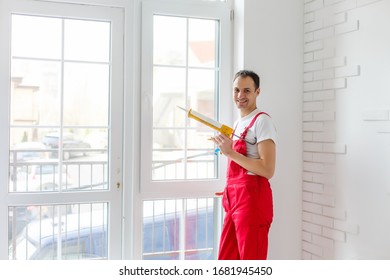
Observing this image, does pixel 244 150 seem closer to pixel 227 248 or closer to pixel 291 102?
pixel 227 248

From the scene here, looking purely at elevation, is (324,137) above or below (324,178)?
above

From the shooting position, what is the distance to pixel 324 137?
278 cm

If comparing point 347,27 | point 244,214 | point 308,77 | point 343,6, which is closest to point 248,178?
point 244,214

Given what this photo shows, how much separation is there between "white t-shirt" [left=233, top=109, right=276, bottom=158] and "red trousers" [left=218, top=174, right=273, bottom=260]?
15 centimetres

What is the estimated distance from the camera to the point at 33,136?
2545mm

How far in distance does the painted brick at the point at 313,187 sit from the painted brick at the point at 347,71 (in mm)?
757

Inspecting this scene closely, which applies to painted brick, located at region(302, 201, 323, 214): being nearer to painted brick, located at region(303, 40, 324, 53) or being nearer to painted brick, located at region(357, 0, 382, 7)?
painted brick, located at region(303, 40, 324, 53)

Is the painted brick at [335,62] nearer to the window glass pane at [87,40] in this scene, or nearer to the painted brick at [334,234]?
the painted brick at [334,234]

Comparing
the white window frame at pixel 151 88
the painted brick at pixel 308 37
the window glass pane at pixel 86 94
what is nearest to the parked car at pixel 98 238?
the white window frame at pixel 151 88

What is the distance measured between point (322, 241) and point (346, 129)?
79cm

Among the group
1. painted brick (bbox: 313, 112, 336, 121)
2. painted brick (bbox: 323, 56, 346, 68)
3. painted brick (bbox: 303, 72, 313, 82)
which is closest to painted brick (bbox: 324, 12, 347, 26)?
painted brick (bbox: 323, 56, 346, 68)

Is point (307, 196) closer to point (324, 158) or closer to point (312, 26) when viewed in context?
point (324, 158)

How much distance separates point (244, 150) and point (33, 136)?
4.30ft

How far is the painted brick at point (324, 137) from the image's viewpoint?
8.89 ft
